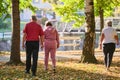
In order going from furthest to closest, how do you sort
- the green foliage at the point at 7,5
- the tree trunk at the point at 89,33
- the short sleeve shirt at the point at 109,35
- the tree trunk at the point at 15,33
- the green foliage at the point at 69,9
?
the green foliage at the point at 69,9
the green foliage at the point at 7,5
the tree trunk at the point at 89,33
the tree trunk at the point at 15,33
the short sleeve shirt at the point at 109,35

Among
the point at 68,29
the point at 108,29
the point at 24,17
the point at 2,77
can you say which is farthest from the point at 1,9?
the point at 24,17

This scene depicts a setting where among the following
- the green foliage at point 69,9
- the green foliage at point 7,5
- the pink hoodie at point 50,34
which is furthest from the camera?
the green foliage at point 69,9

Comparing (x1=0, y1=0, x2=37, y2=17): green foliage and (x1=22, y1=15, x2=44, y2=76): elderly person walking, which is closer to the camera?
(x1=22, y1=15, x2=44, y2=76): elderly person walking

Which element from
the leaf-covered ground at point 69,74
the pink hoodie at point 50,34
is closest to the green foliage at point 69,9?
the leaf-covered ground at point 69,74

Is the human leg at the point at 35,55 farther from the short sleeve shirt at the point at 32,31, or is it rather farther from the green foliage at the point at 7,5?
the green foliage at the point at 7,5

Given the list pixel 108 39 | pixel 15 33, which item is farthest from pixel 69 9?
pixel 108 39

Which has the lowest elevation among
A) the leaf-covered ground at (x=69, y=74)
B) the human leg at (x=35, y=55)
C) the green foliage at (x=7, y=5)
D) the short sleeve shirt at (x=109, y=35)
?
the leaf-covered ground at (x=69, y=74)

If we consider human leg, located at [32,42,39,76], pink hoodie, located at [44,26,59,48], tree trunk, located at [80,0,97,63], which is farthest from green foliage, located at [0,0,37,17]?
human leg, located at [32,42,39,76]

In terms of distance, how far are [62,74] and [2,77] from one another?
215 centimetres

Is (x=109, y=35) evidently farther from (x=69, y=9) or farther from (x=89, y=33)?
(x=69, y=9)

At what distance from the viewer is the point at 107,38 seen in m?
15.7

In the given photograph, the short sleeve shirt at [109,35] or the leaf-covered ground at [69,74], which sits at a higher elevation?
the short sleeve shirt at [109,35]

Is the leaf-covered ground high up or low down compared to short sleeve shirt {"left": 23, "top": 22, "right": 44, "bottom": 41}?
down

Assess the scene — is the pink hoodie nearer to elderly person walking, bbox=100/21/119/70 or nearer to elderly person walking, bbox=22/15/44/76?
elderly person walking, bbox=22/15/44/76
